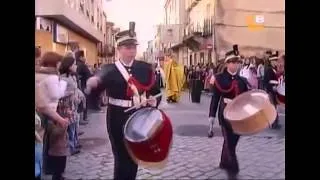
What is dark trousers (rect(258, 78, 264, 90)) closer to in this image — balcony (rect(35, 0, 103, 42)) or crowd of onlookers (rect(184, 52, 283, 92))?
crowd of onlookers (rect(184, 52, 283, 92))

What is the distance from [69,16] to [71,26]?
0.08 metres

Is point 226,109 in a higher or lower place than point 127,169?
higher

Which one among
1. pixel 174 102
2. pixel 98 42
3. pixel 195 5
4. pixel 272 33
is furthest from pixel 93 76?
pixel 272 33

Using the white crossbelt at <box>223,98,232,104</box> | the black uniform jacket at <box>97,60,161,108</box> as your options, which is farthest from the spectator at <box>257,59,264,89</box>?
the black uniform jacket at <box>97,60,161,108</box>

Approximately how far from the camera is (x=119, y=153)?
12.0ft

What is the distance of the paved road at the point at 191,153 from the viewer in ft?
12.0

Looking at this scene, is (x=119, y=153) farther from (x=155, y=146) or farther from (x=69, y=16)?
(x=69, y=16)

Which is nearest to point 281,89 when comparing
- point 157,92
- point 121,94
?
point 157,92

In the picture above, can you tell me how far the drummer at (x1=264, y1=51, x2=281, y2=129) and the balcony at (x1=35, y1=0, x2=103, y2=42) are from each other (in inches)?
43.7

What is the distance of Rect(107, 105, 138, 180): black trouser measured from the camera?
3.65 meters

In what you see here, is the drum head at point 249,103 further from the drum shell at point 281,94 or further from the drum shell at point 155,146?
the drum shell at point 155,146

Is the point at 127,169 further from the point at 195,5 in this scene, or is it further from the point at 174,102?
the point at 195,5
